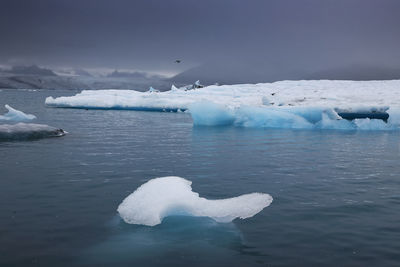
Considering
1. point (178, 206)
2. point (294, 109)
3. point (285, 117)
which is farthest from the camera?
point (294, 109)

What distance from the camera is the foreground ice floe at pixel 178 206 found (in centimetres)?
602

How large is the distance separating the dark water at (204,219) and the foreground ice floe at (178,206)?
176mm

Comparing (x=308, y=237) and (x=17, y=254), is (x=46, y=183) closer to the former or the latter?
(x=17, y=254)

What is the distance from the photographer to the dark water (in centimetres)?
511

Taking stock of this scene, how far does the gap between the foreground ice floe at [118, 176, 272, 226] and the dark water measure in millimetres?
176

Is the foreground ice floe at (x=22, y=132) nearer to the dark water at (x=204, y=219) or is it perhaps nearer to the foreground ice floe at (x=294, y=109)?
the dark water at (x=204, y=219)

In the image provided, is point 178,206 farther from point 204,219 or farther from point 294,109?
point 294,109

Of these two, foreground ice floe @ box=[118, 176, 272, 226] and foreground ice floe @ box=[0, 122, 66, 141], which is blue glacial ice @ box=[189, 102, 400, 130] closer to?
foreground ice floe @ box=[0, 122, 66, 141]

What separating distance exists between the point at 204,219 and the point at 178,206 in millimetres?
537

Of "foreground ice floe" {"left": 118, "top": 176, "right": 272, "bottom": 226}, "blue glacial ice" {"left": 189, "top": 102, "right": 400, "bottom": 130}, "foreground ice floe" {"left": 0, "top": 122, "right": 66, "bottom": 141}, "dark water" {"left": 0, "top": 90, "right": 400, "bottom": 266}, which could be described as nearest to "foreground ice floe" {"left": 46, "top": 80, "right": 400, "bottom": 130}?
"blue glacial ice" {"left": 189, "top": 102, "right": 400, "bottom": 130}

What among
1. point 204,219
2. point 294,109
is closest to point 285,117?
point 294,109

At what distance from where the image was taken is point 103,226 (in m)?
6.19

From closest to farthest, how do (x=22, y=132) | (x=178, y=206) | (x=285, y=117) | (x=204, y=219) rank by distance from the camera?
(x=178, y=206)
(x=204, y=219)
(x=22, y=132)
(x=285, y=117)

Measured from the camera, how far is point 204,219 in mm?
6441
